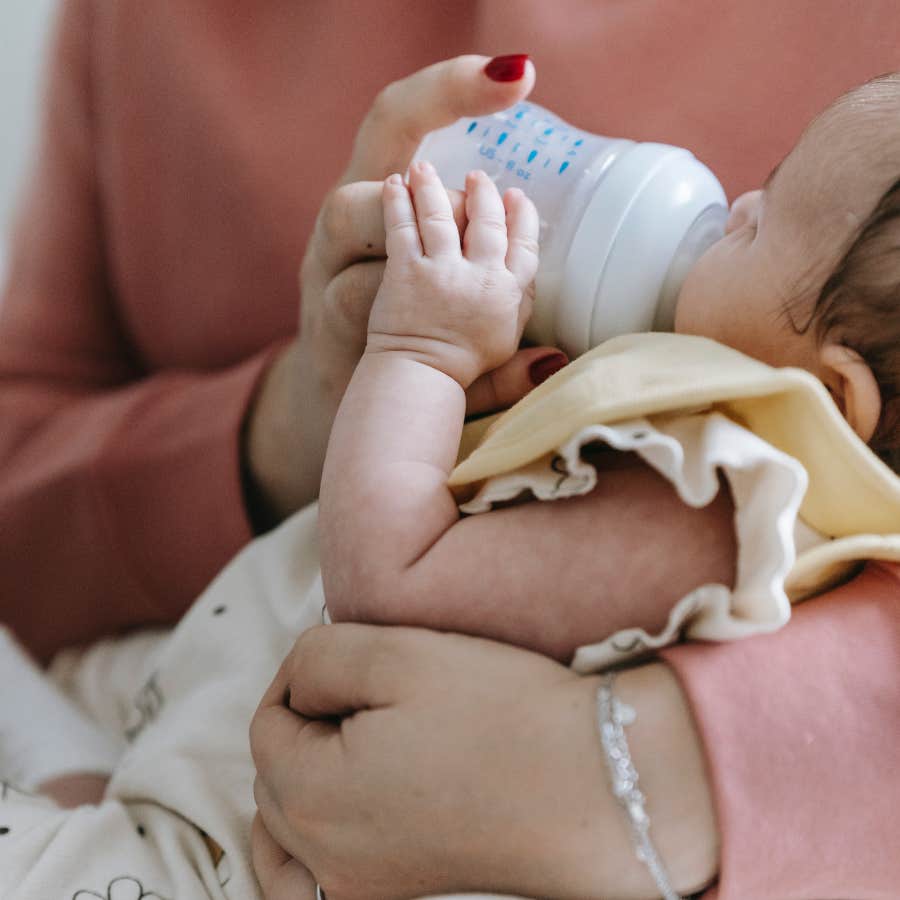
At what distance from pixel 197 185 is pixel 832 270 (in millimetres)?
664

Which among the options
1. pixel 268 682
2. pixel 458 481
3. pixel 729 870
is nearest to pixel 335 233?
pixel 458 481

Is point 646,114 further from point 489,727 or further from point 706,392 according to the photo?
point 489,727

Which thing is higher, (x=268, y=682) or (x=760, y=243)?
(x=760, y=243)

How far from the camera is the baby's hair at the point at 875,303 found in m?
0.54

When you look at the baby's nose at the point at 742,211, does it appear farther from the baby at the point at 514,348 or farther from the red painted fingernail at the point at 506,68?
the red painted fingernail at the point at 506,68

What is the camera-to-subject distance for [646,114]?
0.86m

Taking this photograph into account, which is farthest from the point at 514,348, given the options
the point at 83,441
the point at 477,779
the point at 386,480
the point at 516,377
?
the point at 83,441

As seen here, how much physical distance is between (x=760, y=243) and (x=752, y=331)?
0.05m

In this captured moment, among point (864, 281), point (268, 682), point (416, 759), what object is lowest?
point (268, 682)

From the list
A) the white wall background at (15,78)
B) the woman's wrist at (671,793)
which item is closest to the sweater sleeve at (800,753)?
the woman's wrist at (671,793)

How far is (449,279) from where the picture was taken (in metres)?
0.62

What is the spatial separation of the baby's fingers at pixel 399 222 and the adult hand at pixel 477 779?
226 millimetres

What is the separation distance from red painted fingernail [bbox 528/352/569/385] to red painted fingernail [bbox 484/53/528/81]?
175mm

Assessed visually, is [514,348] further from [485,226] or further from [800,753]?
[800,753]
